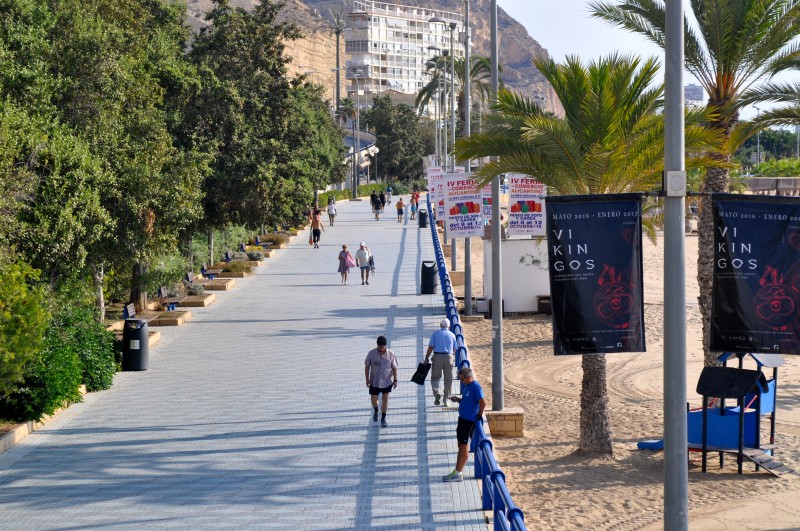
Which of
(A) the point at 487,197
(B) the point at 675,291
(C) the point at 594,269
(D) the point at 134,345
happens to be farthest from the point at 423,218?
(B) the point at 675,291

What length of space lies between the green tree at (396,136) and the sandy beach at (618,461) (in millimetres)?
84619

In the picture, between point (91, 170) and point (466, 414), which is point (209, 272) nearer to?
point (91, 170)

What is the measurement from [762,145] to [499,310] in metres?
169

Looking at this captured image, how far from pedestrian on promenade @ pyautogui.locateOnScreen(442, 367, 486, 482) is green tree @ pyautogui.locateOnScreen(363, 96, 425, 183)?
96.0 meters

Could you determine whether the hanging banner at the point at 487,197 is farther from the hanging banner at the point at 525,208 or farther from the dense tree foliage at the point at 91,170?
the dense tree foliage at the point at 91,170

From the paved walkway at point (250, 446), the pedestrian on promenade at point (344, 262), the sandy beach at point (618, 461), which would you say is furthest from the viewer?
the pedestrian on promenade at point (344, 262)

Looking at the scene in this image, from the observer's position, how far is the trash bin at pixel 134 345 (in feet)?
68.7

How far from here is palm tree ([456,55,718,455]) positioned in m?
15.9

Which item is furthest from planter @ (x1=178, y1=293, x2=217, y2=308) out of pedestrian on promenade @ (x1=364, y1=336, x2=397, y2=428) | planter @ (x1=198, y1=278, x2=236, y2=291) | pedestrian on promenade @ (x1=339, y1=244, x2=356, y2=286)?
pedestrian on promenade @ (x1=364, y1=336, x2=397, y2=428)

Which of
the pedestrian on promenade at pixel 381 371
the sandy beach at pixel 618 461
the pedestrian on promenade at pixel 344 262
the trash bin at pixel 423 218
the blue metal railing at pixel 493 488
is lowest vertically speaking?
the sandy beach at pixel 618 461

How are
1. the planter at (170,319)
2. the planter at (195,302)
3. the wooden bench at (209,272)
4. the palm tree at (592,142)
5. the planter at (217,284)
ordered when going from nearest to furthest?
the palm tree at (592,142) < the planter at (170,319) < the planter at (195,302) < the planter at (217,284) < the wooden bench at (209,272)

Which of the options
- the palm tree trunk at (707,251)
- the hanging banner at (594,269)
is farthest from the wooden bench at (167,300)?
the hanging banner at (594,269)

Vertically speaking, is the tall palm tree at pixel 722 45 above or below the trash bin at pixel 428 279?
above

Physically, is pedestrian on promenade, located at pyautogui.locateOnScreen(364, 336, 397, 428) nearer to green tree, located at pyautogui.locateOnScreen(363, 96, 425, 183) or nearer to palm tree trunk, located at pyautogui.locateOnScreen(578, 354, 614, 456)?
palm tree trunk, located at pyautogui.locateOnScreen(578, 354, 614, 456)
